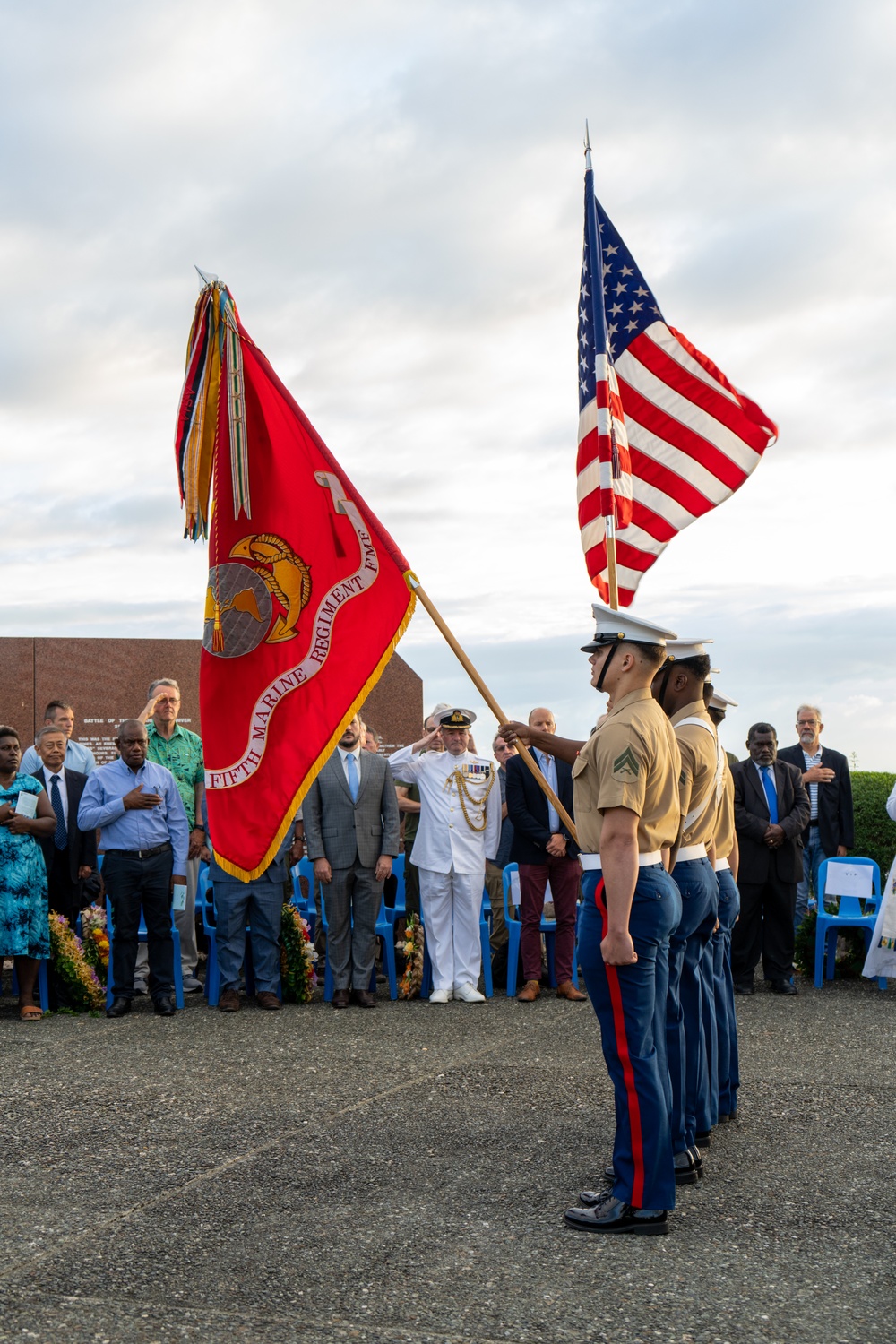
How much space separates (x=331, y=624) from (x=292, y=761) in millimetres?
737

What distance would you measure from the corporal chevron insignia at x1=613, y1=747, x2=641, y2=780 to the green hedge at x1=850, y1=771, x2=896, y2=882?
864cm

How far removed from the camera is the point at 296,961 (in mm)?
8867

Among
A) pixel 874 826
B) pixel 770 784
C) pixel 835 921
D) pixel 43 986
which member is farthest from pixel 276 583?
pixel 874 826

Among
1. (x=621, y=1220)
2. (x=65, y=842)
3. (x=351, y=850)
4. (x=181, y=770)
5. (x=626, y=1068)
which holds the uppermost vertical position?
(x=181, y=770)

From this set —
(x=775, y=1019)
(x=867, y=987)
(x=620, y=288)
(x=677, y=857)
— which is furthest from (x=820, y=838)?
(x=677, y=857)

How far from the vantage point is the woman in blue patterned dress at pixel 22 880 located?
835cm

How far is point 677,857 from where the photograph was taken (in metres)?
5.12

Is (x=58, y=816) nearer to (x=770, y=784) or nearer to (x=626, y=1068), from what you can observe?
(x=770, y=784)

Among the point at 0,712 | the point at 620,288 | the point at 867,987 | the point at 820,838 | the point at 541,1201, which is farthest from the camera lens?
the point at 0,712

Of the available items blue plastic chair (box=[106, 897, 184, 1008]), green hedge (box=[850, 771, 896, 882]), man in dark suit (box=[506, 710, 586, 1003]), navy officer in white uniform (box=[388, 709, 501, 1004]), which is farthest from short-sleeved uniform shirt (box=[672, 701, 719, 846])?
green hedge (box=[850, 771, 896, 882])

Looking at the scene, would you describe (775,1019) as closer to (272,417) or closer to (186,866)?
(186,866)

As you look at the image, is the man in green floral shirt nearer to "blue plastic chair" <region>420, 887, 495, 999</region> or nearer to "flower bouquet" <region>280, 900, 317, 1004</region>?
"flower bouquet" <region>280, 900, 317, 1004</region>

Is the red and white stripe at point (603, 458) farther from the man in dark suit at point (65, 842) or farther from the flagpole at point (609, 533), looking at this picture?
the man in dark suit at point (65, 842)

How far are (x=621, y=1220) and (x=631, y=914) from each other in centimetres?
97
